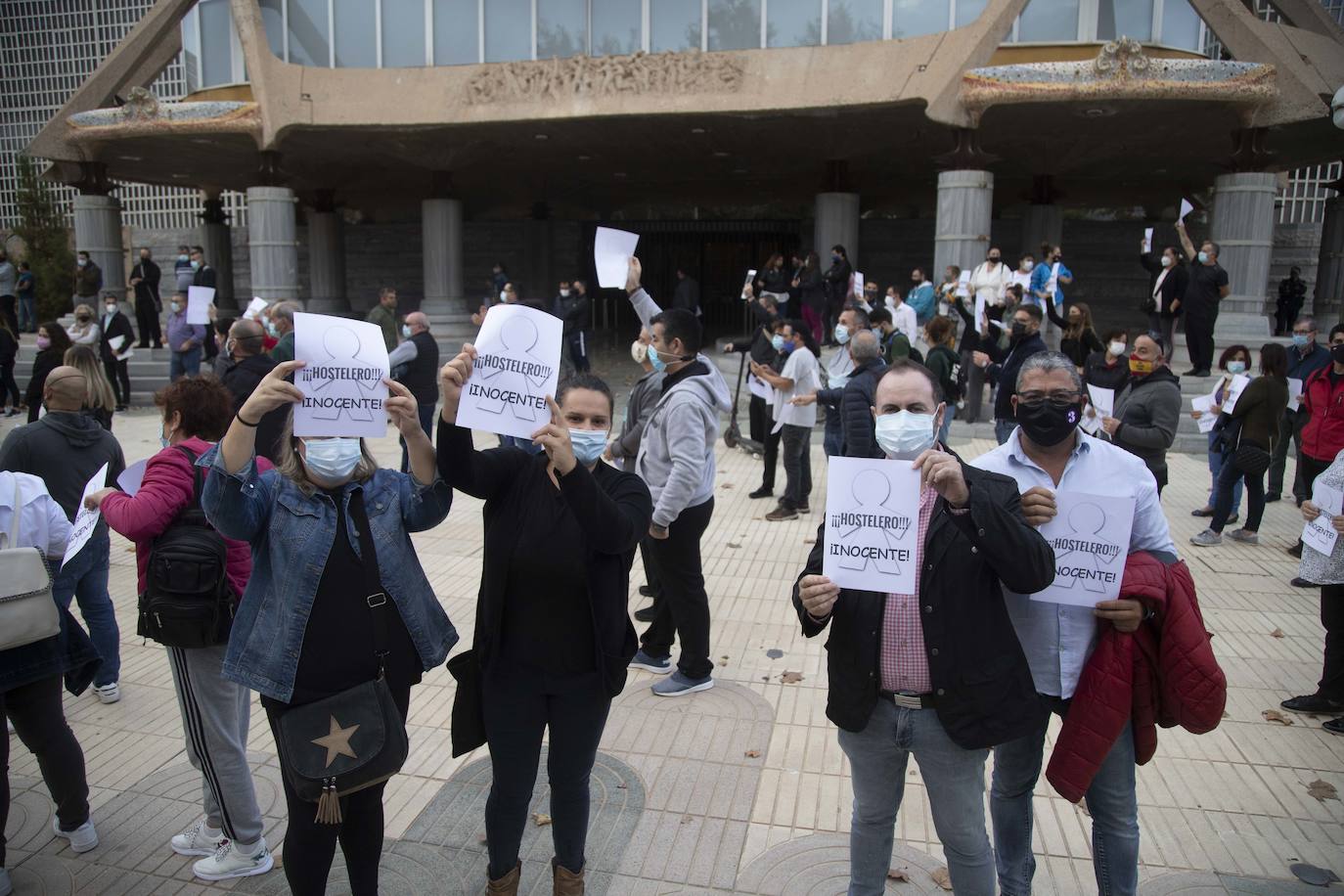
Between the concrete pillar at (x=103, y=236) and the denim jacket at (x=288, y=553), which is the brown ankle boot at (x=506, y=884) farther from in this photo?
the concrete pillar at (x=103, y=236)

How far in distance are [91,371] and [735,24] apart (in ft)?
46.6

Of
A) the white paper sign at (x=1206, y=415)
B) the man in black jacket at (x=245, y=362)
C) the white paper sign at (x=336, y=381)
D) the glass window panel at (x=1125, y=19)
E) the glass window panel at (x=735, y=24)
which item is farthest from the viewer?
the glass window panel at (x=735, y=24)

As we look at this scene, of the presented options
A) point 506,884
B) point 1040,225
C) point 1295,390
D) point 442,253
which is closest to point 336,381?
point 506,884

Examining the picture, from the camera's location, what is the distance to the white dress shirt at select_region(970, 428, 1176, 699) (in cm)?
298

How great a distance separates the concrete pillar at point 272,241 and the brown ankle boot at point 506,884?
1810 cm

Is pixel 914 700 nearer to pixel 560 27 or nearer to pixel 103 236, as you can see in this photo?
pixel 560 27

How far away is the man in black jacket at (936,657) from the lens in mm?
2711

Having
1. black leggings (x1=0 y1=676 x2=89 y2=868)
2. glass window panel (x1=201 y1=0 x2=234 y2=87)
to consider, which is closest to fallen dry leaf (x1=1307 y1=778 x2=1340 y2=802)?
black leggings (x1=0 y1=676 x2=89 y2=868)

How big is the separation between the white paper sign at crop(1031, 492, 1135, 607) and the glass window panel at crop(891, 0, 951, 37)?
15.7m

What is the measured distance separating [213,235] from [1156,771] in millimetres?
28018

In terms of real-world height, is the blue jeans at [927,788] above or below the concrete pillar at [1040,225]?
below

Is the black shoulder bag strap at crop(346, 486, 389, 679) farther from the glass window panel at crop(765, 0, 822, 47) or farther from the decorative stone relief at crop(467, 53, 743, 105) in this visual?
the glass window panel at crop(765, 0, 822, 47)

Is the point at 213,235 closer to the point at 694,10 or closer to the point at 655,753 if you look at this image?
the point at 694,10

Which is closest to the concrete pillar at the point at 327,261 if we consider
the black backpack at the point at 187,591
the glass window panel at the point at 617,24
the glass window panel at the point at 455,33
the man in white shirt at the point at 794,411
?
the glass window panel at the point at 455,33
